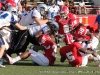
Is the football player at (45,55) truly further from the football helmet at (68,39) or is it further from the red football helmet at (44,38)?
the football helmet at (68,39)

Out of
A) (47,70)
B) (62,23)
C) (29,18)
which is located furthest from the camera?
(62,23)

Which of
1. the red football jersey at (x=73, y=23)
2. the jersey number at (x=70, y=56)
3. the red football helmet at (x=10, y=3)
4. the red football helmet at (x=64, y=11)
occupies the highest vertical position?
the red football helmet at (x=10, y=3)

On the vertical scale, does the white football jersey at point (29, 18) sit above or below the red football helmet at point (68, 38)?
above

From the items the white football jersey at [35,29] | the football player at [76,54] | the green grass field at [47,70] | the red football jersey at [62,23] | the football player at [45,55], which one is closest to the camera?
the green grass field at [47,70]

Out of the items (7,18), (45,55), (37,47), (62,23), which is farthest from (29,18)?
(7,18)

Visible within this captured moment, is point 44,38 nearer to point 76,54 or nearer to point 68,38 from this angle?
point 68,38

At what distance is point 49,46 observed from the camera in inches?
293

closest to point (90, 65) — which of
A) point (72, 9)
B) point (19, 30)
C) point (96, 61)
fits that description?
point (96, 61)

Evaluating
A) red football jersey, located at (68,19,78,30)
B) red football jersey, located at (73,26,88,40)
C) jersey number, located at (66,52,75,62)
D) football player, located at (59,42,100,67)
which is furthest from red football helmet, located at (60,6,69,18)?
jersey number, located at (66,52,75,62)

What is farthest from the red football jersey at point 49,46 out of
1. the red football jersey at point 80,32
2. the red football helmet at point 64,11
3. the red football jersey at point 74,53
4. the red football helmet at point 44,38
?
the red football helmet at point 64,11

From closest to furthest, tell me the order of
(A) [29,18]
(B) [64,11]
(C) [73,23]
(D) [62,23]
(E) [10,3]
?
(C) [73,23]
(B) [64,11]
(E) [10,3]
(A) [29,18]
(D) [62,23]

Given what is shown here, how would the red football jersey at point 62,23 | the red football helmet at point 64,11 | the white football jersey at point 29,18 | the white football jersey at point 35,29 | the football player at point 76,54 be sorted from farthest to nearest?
the red football jersey at point 62,23 < the red football helmet at point 64,11 < the white football jersey at point 29,18 < the white football jersey at point 35,29 < the football player at point 76,54

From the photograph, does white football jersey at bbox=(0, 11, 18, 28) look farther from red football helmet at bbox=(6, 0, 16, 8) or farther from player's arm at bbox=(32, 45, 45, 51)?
red football helmet at bbox=(6, 0, 16, 8)

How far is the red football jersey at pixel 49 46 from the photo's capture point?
743cm
